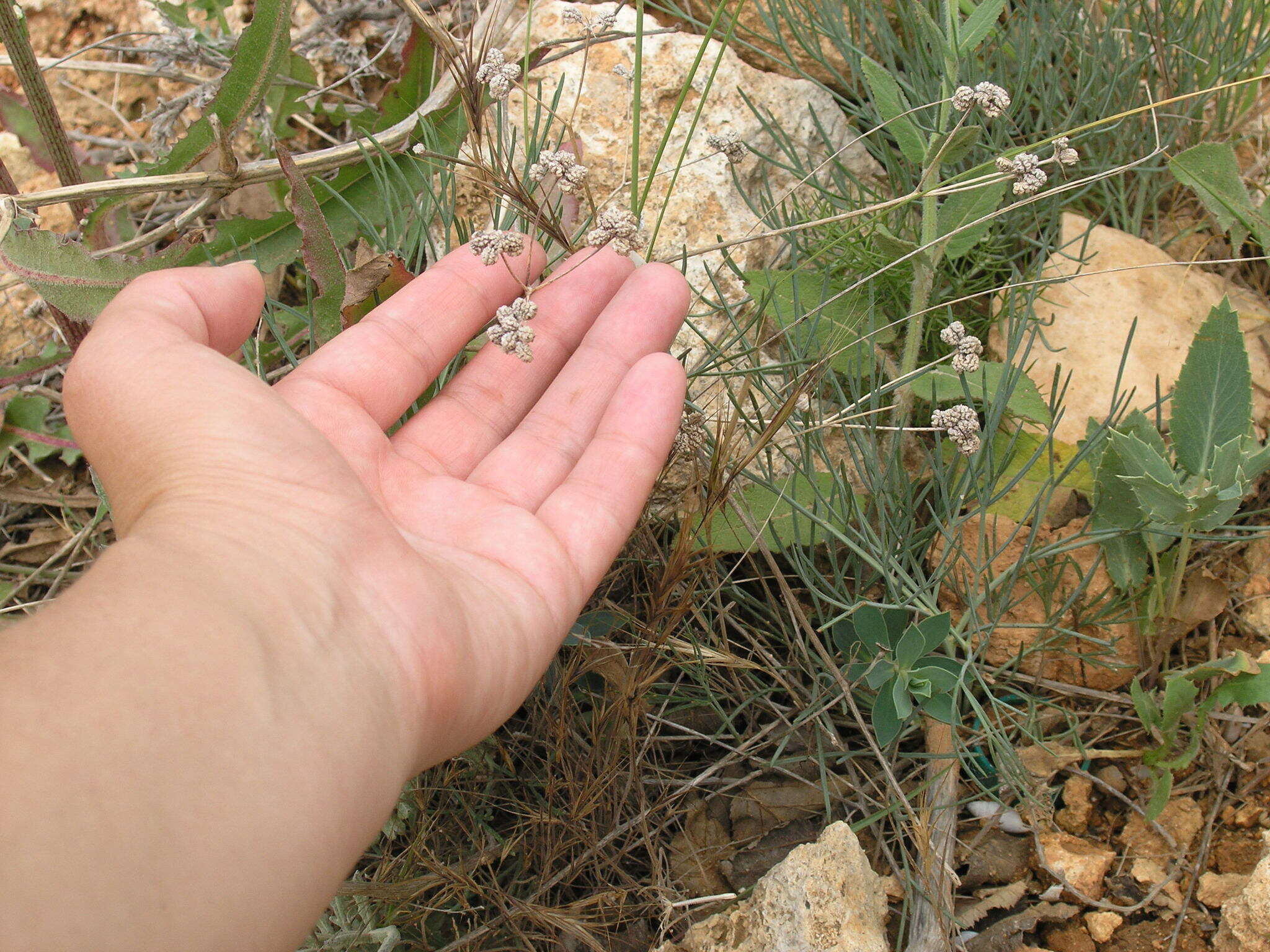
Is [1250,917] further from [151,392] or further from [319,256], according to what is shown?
[319,256]

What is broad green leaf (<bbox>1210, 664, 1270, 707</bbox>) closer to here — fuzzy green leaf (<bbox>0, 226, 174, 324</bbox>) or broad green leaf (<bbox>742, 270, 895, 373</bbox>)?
broad green leaf (<bbox>742, 270, 895, 373</bbox>)

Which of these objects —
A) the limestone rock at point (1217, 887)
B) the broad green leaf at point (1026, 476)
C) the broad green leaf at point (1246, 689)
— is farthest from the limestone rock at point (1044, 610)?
the limestone rock at point (1217, 887)

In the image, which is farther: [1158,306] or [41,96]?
[1158,306]

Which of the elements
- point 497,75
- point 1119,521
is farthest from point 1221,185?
point 497,75

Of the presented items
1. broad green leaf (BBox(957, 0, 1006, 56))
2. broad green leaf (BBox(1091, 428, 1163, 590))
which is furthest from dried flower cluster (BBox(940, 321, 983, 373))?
broad green leaf (BBox(957, 0, 1006, 56))

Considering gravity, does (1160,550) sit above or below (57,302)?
below

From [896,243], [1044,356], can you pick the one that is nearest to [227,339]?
[896,243]

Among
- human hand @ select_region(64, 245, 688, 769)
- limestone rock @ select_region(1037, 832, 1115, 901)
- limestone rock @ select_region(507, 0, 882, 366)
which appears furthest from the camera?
limestone rock @ select_region(507, 0, 882, 366)

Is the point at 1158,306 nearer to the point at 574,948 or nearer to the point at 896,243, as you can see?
the point at 896,243
